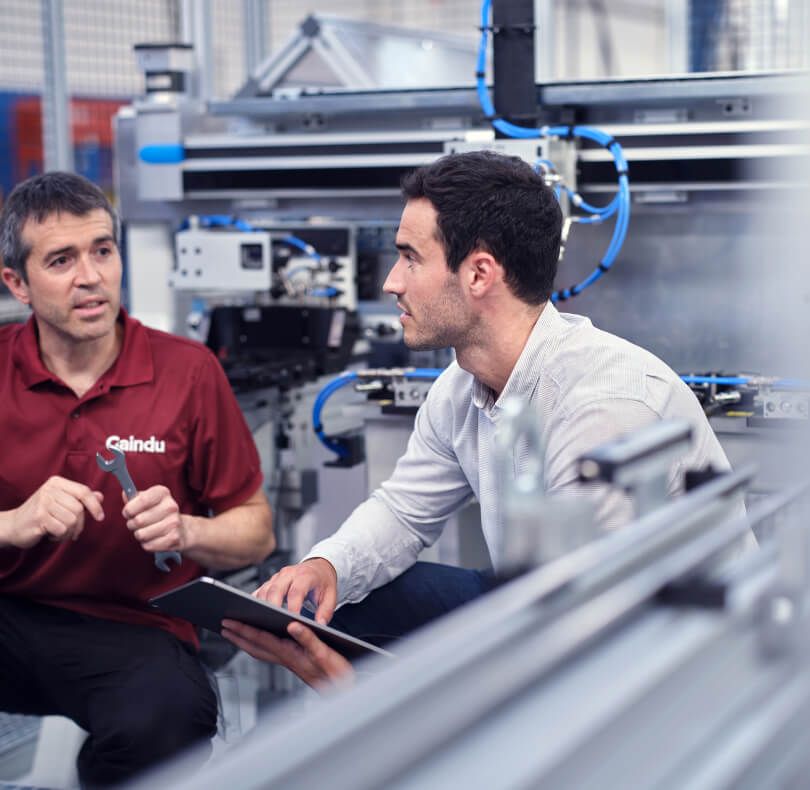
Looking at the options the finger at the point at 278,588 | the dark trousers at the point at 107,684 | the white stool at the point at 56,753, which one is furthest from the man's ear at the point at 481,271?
the white stool at the point at 56,753

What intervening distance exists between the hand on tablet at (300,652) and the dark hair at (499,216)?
60cm

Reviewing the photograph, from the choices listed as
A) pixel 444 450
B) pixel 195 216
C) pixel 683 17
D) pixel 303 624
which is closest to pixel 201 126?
pixel 195 216

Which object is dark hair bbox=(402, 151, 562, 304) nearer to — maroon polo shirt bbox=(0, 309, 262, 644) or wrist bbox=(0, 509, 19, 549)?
maroon polo shirt bbox=(0, 309, 262, 644)

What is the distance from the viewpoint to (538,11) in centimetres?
243

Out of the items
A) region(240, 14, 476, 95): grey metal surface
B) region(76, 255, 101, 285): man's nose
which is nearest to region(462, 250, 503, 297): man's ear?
region(76, 255, 101, 285): man's nose

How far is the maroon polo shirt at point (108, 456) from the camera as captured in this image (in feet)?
5.76

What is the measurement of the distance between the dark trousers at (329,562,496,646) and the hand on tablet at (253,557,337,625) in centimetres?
11

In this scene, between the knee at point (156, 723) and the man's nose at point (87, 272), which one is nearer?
Answer: the knee at point (156, 723)

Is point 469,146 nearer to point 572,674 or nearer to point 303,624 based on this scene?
point 303,624

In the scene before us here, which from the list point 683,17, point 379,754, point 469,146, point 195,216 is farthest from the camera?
point 683,17

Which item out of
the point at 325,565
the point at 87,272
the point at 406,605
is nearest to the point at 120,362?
the point at 87,272

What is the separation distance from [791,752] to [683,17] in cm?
439

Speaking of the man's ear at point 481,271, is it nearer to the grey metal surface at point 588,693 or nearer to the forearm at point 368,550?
the forearm at point 368,550

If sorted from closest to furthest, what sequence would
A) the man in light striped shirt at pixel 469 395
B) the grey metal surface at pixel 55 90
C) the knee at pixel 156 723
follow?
the man in light striped shirt at pixel 469 395 < the knee at pixel 156 723 < the grey metal surface at pixel 55 90
